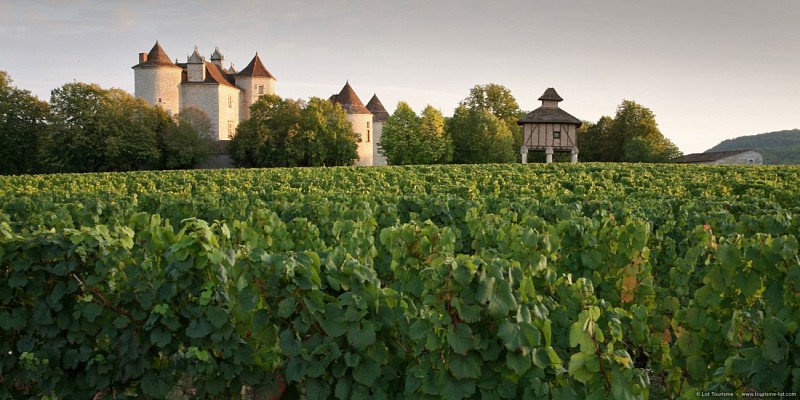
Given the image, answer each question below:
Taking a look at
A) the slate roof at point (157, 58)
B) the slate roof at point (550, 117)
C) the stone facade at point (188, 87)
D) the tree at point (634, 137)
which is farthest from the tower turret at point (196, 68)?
the tree at point (634, 137)

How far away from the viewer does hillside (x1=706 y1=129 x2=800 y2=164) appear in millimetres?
87000

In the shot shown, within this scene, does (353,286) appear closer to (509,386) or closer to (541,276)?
(509,386)

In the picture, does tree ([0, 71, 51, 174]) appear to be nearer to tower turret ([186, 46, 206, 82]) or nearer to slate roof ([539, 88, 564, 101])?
tower turret ([186, 46, 206, 82])

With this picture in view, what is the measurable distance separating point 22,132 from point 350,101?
117 ft

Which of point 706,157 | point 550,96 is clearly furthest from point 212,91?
point 706,157

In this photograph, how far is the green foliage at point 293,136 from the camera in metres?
65.2

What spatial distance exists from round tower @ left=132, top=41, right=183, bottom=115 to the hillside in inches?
2839

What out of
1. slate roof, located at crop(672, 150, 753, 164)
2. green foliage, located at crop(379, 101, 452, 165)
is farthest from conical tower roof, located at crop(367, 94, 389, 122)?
slate roof, located at crop(672, 150, 753, 164)

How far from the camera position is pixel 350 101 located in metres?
80.8

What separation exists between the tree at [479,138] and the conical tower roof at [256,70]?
24342 millimetres

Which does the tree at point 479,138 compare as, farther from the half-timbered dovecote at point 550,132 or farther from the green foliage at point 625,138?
the green foliage at point 625,138

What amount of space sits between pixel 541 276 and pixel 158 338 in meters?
3.35

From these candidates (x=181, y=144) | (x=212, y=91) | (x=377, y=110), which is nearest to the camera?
(x=181, y=144)

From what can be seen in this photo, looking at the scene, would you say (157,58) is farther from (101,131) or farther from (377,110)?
(377,110)
